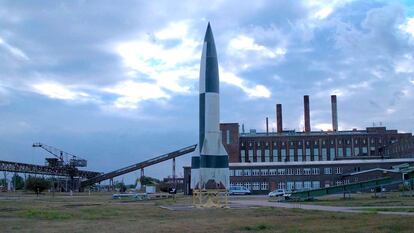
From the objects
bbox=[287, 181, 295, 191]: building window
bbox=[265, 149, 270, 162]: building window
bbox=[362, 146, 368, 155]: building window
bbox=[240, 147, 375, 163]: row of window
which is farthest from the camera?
bbox=[265, 149, 270, 162]: building window

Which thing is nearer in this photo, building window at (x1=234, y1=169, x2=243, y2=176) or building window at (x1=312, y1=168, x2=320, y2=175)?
building window at (x1=312, y1=168, x2=320, y2=175)

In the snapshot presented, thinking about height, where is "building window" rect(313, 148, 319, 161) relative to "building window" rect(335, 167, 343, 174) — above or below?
above

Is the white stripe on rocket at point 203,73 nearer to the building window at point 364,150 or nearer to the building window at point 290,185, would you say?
the building window at point 290,185

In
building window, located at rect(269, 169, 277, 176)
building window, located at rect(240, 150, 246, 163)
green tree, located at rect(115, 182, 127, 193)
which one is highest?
building window, located at rect(240, 150, 246, 163)

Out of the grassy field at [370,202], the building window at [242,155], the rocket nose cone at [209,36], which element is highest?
the rocket nose cone at [209,36]

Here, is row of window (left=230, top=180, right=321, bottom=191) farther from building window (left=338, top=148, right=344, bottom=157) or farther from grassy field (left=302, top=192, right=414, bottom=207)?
grassy field (left=302, top=192, right=414, bottom=207)

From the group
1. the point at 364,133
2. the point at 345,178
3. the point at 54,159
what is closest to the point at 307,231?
the point at 345,178

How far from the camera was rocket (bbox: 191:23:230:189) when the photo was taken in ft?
165

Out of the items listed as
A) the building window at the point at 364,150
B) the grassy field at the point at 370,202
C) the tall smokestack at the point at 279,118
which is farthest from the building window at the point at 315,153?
the grassy field at the point at 370,202

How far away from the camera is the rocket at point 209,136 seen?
50250 millimetres

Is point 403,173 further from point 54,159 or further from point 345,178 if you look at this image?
point 54,159

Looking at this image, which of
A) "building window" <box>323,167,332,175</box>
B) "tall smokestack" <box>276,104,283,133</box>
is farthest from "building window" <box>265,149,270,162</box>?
"building window" <box>323,167,332,175</box>

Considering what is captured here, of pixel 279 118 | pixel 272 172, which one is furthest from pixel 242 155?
pixel 272 172

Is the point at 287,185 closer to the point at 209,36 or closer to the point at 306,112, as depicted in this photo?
the point at 306,112
